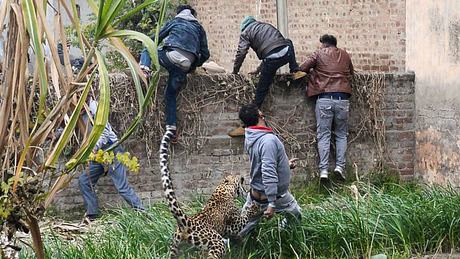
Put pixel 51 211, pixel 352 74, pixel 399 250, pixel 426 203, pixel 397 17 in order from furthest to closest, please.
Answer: pixel 397 17, pixel 352 74, pixel 51 211, pixel 426 203, pixel 399 250

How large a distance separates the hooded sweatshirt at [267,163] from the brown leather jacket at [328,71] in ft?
11.9

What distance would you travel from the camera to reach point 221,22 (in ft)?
63.6

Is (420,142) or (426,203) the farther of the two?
(420,142)

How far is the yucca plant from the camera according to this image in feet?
17.4

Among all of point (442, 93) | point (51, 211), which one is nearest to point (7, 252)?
point (51, 211)

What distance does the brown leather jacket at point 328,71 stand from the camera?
1248cm

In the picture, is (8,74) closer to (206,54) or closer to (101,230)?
(101,230)

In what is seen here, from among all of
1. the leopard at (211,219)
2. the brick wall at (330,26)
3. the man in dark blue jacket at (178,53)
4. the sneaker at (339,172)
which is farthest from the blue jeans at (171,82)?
the brick wall at (330,26)

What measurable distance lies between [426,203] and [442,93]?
3.16 meters

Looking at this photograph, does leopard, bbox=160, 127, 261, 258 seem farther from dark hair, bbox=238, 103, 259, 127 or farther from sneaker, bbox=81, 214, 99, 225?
sneaker, bbox=81, 214, 99, 225

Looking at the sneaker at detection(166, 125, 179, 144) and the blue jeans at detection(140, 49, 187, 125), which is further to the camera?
the sneaker at detection(166, 125, 179, 144)

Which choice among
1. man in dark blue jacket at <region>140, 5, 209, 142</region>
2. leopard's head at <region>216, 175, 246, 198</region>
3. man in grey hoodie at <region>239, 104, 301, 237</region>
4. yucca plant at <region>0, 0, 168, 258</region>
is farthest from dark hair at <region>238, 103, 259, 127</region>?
yucca plant at <region>0, 0, 168, 258</region>

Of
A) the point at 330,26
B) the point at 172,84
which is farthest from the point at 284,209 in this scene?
the point at 330,26

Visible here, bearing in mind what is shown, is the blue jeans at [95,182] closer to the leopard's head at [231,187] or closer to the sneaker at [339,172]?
the leopard's head at [231,187]
